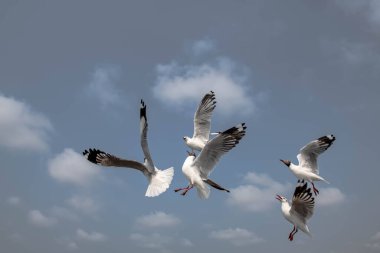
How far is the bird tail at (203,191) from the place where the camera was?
11.5 m

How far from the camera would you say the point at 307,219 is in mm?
12664

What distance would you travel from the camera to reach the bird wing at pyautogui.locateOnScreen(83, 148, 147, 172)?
13062mm

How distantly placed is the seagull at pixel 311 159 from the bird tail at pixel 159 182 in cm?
502

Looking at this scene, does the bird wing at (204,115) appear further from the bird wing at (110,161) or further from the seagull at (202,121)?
the bird wing at (110,161)

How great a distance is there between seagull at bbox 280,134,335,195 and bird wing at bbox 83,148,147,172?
230 inches

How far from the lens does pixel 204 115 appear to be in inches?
662

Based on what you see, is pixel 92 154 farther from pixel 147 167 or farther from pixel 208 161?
pixel 208 161

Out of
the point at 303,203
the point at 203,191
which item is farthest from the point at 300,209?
the point at 203,191

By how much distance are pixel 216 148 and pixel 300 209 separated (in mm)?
3254

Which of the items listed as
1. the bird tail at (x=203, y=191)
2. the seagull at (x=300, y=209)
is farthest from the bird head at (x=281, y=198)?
the bird tail at (x=203, y=191)

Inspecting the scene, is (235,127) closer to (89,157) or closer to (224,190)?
(224,190)

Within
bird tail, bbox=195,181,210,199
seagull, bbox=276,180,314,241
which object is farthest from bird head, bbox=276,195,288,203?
bird tail, bbox=195,181,210,199

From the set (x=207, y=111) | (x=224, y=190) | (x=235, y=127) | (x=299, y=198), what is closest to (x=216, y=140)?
(x=235, y=127)

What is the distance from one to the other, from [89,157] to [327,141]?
8.12m
